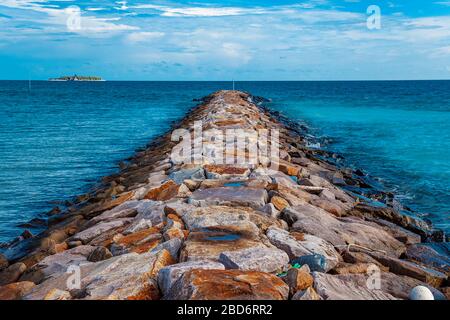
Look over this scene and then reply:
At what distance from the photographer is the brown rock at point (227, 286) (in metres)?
3.80

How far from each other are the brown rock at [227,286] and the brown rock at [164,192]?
3507 mm

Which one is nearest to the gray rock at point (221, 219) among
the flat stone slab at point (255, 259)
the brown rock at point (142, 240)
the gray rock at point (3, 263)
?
the brown rock at point (142, 240)

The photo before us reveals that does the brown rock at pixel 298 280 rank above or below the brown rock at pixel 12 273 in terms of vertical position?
above

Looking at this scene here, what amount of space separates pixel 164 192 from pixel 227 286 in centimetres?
412

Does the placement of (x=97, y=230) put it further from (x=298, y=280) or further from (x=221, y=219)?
(x=298, y=280)

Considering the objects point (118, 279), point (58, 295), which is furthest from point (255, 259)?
point (58, 295)

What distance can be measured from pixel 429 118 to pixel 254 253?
32.9 metres

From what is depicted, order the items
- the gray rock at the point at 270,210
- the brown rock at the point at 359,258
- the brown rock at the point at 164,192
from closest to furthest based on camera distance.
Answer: the brown rock at the point at 359,258, the gray rock at the point at 270,210, the brown rock at the point at 164,192

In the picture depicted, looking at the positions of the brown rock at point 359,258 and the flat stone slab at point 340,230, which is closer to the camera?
the brown rock at point 359,258

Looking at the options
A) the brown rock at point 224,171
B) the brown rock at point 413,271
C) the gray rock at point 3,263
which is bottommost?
the gray rock at point 3,263

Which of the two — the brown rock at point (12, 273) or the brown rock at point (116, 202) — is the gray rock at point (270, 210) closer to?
the brown rock at point (116, 202)

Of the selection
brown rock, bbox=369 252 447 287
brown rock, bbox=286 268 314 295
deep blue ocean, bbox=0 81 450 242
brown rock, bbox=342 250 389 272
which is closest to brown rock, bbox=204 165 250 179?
brown rock, bbox=342 250 389 272

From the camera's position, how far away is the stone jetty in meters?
4.21

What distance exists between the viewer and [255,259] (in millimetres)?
4613
